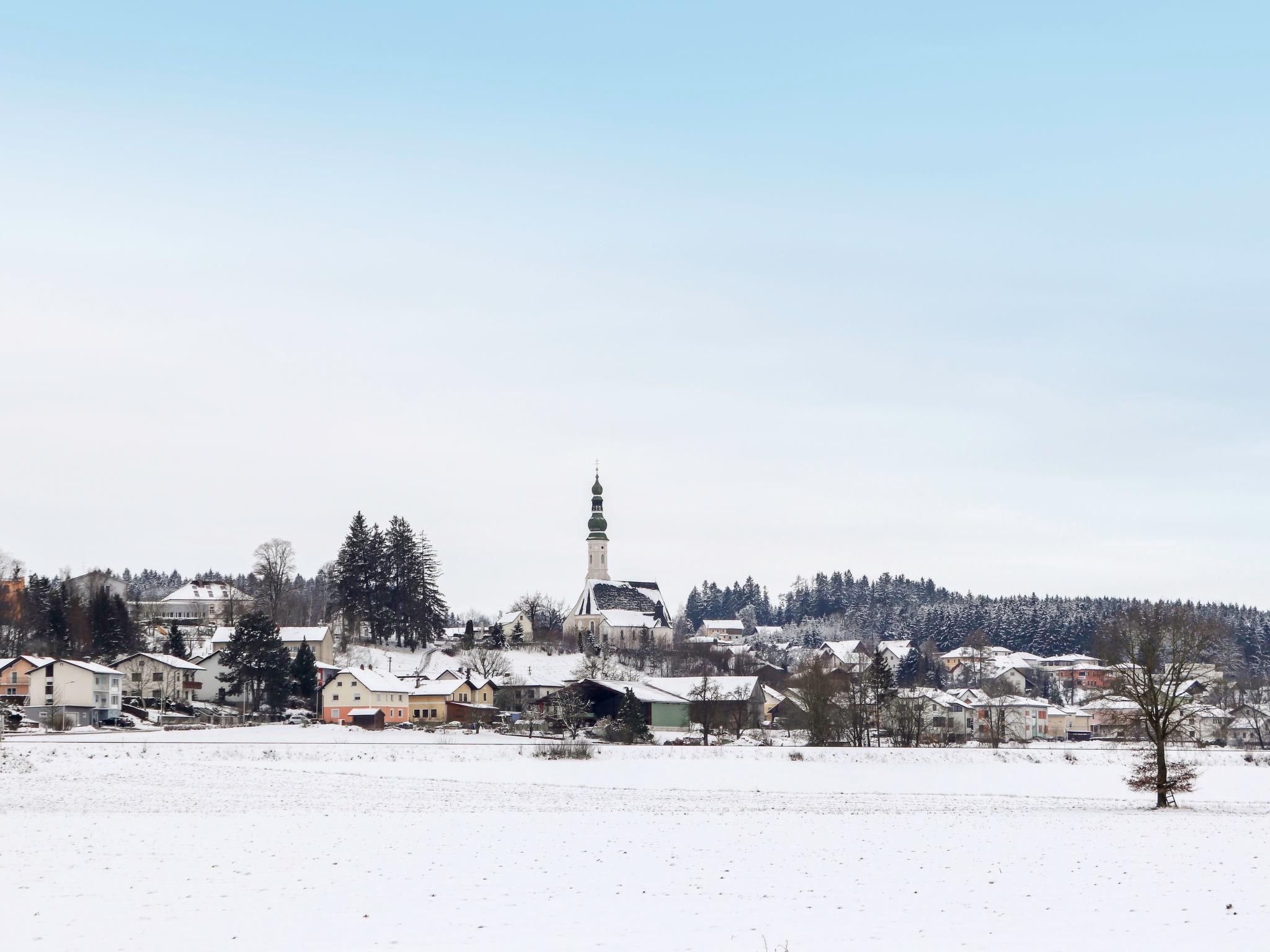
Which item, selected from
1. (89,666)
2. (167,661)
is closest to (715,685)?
(167,661)

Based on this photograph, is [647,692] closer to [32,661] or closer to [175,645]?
[175,645]

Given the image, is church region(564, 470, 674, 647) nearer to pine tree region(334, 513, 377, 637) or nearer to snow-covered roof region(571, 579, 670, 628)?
snow-covered roof region(571, 579, 670, 628)

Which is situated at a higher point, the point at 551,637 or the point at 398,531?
the point at 398,531

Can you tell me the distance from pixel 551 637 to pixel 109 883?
149201mm

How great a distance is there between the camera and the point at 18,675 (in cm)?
10362

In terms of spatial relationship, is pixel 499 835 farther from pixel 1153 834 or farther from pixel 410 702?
pixel 410 702

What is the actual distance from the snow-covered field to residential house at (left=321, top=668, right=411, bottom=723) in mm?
54711

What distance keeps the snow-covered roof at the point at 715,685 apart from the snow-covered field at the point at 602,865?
59748mm

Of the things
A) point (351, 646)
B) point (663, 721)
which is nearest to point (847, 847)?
point (663, 721)

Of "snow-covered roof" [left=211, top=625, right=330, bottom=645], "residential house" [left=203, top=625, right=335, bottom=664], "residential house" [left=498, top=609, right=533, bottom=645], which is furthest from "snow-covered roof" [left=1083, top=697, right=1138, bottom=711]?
"residential house" [left=498, top=609, right=533, bottom=645]

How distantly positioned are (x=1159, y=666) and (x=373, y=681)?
259 ft

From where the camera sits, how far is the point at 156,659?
11006 centimetres

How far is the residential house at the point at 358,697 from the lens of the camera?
106 metres

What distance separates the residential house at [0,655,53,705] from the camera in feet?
337
